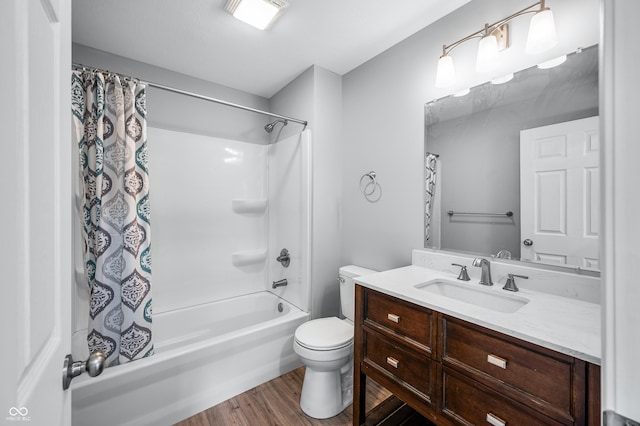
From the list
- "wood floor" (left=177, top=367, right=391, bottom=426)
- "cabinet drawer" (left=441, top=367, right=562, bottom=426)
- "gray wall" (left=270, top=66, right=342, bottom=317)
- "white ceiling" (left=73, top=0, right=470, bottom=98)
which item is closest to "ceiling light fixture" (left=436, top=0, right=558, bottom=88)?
"white ceiling" (left=73, top=0, right=470, bottom=98)

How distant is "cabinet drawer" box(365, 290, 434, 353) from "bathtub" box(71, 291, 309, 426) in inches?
38.6

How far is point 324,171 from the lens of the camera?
2.35 metres

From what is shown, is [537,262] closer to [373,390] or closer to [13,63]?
[373,390]

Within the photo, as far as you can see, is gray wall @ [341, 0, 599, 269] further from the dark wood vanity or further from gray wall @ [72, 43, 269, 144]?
gray wall @ [72, 43, 269, 144]

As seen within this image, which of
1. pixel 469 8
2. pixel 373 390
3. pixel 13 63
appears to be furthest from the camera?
pixel 373 390

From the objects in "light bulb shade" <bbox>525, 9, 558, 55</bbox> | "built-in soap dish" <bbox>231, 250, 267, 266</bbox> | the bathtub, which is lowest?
the bathtub

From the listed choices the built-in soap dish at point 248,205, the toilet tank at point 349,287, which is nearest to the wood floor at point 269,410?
the toilet tank at point 349,287

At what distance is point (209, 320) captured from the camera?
2484 millimetres

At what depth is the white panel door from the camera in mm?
1139

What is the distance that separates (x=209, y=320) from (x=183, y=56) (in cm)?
229

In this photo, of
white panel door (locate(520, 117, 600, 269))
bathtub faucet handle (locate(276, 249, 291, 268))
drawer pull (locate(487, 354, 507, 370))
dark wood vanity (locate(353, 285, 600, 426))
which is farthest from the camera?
bathtub faucet handle (locate(276, 249, 291, 268))

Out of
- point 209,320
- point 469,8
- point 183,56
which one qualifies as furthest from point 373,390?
point 183,56

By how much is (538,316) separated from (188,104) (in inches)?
112
